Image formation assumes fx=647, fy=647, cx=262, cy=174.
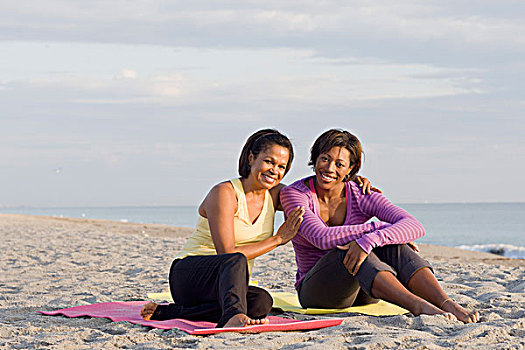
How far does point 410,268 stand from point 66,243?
8.62 m

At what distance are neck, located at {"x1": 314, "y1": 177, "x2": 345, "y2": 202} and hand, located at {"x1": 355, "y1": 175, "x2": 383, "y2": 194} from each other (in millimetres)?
124

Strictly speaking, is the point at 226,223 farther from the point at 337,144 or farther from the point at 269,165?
the point at 337,144

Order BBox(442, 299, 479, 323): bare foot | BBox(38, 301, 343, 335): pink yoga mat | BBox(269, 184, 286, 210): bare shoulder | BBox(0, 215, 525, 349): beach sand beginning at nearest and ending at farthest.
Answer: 1. BBox(0, 215, 525, 349): beach sand
2. BBox(38, 301, 343, 335): pink yoga mat
3. BBox(442, 299, 479, 323): bare foot
4. BBox(269, 184, 286, 210): bare shoulder

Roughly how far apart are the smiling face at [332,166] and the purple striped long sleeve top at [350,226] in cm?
14

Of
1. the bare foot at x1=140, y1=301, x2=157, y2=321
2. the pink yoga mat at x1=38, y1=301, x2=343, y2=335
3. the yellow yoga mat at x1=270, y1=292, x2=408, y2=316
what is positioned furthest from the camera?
the yellow yoga mat at x1=270, y1=292, x2=408, y2=316

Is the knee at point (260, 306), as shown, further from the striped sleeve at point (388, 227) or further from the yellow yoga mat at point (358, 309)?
the striped sleeve at point (388, 227)

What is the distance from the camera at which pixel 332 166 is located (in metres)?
4.38

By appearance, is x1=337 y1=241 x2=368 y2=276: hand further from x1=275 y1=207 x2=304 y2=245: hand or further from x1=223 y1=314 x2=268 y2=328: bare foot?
x1=223 y1=314 x2=268 y2=328: bare foot

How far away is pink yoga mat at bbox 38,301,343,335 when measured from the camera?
368 centimetres

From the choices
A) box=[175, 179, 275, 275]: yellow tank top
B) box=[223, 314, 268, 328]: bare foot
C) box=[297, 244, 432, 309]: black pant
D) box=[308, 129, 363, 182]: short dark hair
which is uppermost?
box=[308, 129, 363, 182]: short dark hair

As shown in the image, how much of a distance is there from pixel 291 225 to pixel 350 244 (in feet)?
1.30

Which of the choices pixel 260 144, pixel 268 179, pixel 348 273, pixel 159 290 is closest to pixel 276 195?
pixel 268 179

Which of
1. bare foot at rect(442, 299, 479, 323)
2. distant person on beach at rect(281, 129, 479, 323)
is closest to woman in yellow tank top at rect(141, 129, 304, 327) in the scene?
distant person on beach at rect(281, 129, 479, 323)

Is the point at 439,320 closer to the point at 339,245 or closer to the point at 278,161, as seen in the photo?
the point at 339,245
